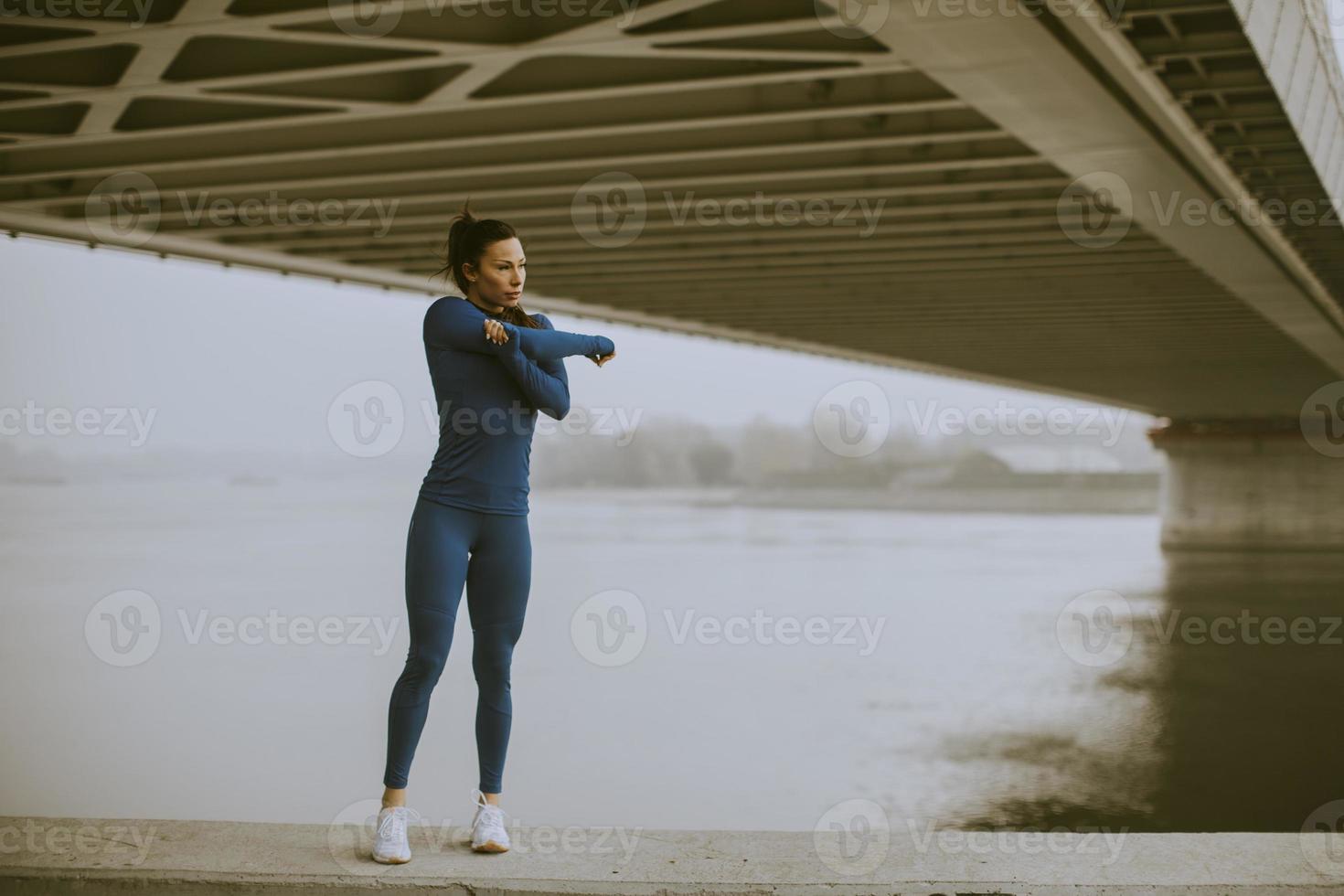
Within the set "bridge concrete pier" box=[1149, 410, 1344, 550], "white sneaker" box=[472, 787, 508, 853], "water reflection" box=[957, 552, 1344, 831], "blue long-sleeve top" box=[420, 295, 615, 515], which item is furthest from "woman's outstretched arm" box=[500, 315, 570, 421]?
"bridge concrete pier" box=[1149, 410, 1344, 550]

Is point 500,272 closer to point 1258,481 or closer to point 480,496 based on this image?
point 480,496

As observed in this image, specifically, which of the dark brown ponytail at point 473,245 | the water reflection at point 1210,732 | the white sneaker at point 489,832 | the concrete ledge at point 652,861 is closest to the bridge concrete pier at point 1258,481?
the water reflection at point 1210,732

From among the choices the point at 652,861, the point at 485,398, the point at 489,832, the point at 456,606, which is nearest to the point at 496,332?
the point at 485,398

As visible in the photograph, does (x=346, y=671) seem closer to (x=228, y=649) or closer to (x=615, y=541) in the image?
(x=228, y=649)

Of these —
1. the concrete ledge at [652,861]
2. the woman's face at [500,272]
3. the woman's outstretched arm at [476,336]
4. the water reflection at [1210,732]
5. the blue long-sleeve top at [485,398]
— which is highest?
the woman's face at [500,272]

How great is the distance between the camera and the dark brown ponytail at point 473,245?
3.68m

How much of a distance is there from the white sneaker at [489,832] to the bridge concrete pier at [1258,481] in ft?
141

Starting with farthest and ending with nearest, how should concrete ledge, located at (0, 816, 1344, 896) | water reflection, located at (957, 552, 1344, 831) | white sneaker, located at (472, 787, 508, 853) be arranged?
water reflection, located at (957, 552, 1344, 831), white sneaker, located at (472, 787, 508, 853), concrete ledge, located at (0, 816, 1344, 896)

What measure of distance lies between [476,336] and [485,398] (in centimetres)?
18

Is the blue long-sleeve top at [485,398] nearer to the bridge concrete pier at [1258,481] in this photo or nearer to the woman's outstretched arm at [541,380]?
the woman's outstretched arm at [541,380]

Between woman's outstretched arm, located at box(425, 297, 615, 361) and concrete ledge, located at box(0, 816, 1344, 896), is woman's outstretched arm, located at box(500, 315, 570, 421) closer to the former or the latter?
woman's outstretched arm, located at box(425, 297, 615, 361)

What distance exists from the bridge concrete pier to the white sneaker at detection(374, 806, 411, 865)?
Result: 4318 centimetres

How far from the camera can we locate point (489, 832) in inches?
142

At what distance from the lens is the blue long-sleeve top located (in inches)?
141
